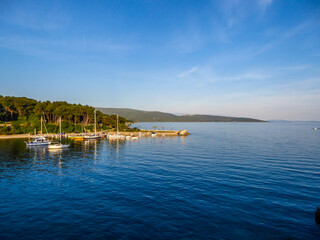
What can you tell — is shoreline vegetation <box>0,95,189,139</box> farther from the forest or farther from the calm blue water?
the calm blue water

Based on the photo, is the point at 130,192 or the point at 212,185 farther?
the point at 212,185

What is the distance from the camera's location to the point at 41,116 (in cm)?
12781

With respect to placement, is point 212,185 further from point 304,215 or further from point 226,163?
point 226,163

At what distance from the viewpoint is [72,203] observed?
78.4ft

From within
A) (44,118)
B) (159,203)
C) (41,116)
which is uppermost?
(41,116)

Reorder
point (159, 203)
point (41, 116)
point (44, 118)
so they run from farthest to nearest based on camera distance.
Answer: point (44, 118)
point (41, 116)
point (159, 203)

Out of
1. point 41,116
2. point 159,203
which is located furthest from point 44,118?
point 159,203

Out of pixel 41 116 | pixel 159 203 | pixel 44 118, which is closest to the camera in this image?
pixel 159 203

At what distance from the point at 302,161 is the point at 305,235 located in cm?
3884

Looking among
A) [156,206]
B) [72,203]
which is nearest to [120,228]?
[156,206]

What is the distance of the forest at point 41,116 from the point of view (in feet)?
403

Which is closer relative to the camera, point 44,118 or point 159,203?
point 159,203

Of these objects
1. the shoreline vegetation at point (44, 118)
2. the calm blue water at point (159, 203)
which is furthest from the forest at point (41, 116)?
the calm blue water at point (159, 203)

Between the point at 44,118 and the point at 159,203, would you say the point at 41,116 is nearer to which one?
the point at 44,118
